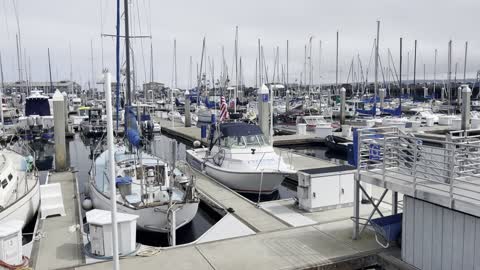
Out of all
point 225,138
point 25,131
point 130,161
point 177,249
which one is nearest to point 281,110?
point 25,131

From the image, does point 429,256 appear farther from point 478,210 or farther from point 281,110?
point 281,110

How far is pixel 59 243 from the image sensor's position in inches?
426

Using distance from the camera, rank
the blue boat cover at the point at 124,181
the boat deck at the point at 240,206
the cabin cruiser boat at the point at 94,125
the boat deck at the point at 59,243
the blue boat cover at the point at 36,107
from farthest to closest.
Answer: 1. the blue boat cover at the point at 36,107
2. the cabin cruiser boat at the point at 94,125
3. the blue boat cover at the point at 124,181
4. the boat deck at the point at 240,206
5. the boat deck at the point at 59,243

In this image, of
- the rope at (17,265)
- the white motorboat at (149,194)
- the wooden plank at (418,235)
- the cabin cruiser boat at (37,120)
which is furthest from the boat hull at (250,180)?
the cabin cruiser boat at (37,120)

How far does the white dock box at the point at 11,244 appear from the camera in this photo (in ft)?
28.3

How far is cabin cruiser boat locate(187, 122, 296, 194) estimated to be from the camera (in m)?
18.2

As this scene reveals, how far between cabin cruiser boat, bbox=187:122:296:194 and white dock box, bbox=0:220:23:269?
10349 millimetres

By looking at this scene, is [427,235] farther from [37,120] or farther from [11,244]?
[37,120]

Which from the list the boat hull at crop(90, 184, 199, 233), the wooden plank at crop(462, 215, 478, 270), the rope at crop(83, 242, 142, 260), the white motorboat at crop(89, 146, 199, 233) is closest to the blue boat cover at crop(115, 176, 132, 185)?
the white motorboat at crop(89, 146, 199, 233)

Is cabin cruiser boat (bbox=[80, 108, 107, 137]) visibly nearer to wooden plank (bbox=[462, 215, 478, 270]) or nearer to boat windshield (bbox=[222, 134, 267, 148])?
boat windshield (bbox=[222, 134, 267, 148])

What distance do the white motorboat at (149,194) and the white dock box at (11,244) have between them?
387 centimetres

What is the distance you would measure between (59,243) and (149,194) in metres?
3.13

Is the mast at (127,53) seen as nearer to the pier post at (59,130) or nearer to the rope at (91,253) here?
the pier post at (59,130)

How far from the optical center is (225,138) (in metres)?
19.6
